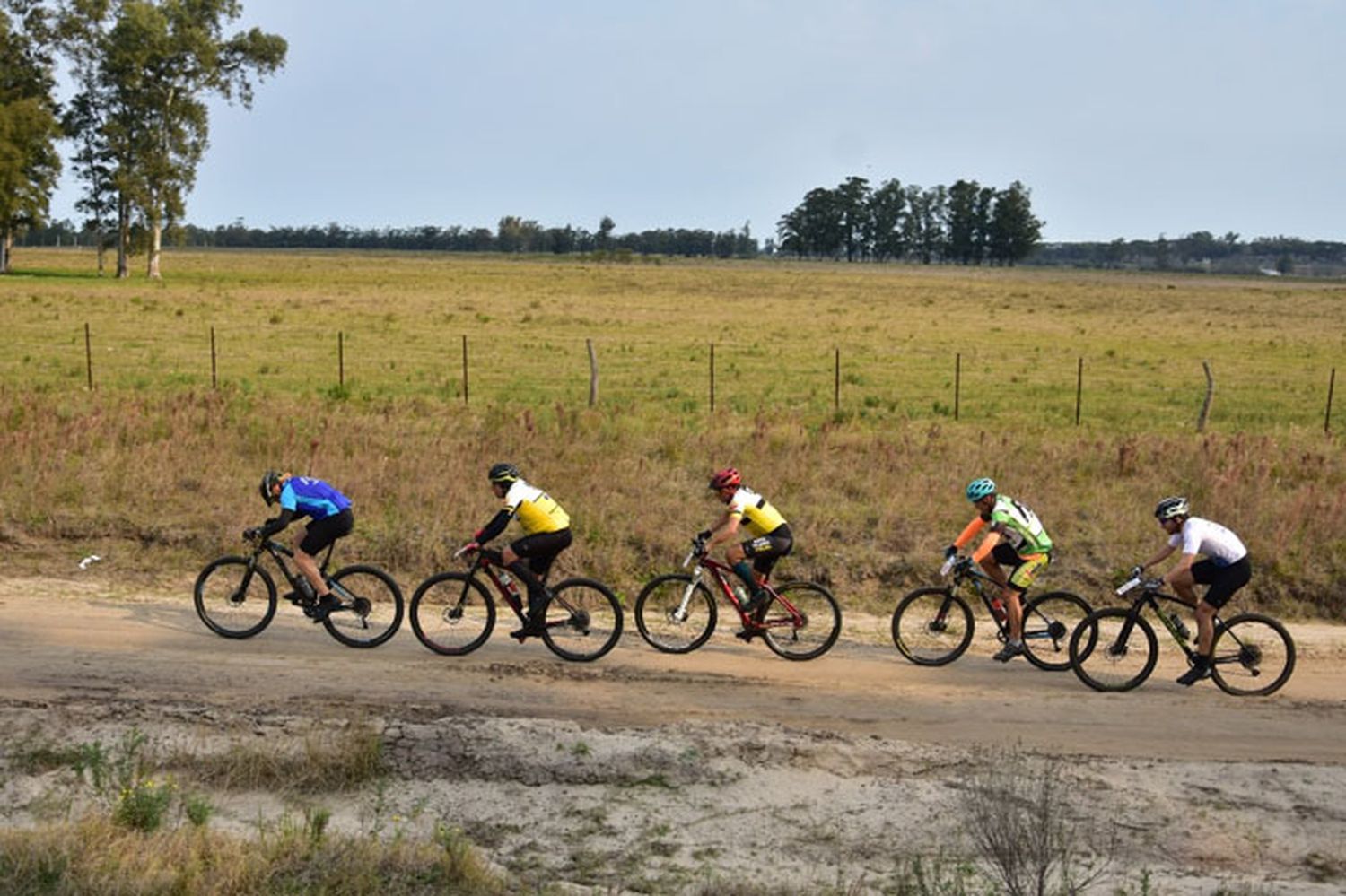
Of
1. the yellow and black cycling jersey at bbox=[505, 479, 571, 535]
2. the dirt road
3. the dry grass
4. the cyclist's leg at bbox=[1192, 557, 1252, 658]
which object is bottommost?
the dirt road

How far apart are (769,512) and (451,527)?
5387 millimetres

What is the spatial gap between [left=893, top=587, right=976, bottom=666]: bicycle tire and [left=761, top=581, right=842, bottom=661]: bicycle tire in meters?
0.62

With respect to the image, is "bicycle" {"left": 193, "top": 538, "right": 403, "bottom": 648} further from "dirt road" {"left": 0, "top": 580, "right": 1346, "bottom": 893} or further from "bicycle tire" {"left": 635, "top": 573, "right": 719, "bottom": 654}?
"bicycle tire" {"left": 635, "top": 573, "right": 719, "bottom": 654}

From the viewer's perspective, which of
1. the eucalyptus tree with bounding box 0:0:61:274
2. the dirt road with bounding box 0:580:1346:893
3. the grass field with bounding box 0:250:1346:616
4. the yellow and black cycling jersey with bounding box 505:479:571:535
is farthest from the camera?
the eucalyptus tree with bounding box 0:0:61:274

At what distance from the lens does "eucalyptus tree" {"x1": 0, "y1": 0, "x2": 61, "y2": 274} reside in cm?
6894

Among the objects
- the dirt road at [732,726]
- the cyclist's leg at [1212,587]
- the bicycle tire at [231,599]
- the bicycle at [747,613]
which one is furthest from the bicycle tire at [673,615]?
the cyclist's leg at [1212,587]

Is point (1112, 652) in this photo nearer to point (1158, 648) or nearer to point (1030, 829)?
point (1158, 648)

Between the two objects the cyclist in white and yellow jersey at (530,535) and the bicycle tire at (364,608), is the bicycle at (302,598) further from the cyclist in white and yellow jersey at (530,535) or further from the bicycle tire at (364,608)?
the cyclist in white and yellow jersey at (530,535)

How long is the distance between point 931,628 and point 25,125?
228ft

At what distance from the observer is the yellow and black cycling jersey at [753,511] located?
12297mm

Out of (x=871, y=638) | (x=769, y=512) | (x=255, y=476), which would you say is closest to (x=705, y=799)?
(x=769, y=512)

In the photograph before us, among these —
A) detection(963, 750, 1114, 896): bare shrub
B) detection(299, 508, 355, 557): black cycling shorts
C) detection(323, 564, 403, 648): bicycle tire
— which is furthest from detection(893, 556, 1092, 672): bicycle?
detection(299, 508, 355, 557): black cycling shorts

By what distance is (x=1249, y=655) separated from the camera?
38.5 feet

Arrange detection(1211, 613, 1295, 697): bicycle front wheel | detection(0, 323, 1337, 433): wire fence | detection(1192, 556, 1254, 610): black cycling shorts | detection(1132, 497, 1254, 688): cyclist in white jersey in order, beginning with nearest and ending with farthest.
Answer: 1. detection(1132, 497, 1254, 688): cyclist in white jersey
2. detection(1192, 556, 1254, 610): black cycling shorts
3. detection(1211, 613, 1295, 697): bicycle front wheel
4. detection(0, 323, 1337, 433): wire fence
